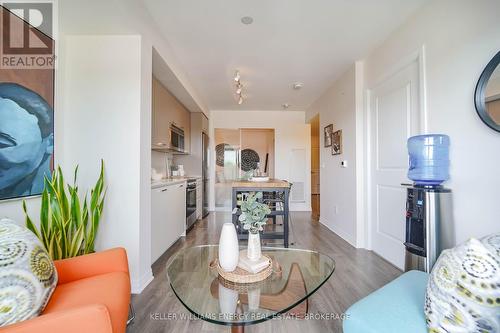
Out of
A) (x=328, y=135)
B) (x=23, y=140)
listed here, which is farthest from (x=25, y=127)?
(x=328, y=135)

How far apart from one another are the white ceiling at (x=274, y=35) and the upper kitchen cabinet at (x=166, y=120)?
→ 0.52m

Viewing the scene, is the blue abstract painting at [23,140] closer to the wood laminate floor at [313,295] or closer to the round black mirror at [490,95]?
the wood laminate floor at [313,295]

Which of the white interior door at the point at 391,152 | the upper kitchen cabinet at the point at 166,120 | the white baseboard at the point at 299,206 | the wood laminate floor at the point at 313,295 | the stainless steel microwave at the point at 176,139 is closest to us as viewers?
the wood laminate floor at the point at 313,295

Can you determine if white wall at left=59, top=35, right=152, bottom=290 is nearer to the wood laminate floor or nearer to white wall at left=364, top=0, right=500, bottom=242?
the wood laminate floor

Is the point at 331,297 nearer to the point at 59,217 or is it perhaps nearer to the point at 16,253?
the point at 16,253

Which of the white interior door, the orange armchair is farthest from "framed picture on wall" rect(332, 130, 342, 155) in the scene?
the orange armchair

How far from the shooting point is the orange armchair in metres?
0.80

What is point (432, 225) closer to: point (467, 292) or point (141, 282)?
point (467, 292)

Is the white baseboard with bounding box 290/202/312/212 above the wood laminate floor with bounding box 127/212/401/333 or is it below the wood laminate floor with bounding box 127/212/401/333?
above

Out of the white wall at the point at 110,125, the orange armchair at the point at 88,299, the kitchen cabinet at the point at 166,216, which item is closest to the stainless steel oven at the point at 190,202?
the kitchen cabinet at the point at 166,216

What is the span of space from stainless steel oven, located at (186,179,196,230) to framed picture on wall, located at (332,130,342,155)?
262cm

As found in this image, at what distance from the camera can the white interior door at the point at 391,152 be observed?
2.38 m

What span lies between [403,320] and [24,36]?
291cm

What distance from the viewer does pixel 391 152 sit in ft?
8.56
